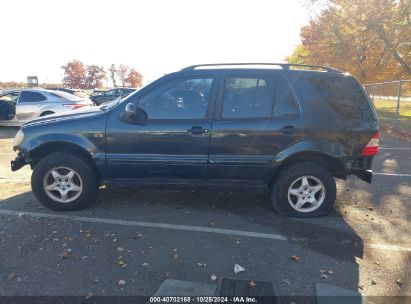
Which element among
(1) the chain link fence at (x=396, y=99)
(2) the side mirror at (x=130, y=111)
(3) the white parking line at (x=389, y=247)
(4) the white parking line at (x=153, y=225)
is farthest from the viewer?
(1) the chain link fence at (x=396, y=99)

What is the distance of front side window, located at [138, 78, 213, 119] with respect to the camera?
14.3 feet

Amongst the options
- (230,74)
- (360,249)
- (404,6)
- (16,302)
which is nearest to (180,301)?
(16,302)

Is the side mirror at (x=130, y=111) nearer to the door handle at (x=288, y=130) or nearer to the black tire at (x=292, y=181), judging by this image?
the door handle at (x=288, y=130)

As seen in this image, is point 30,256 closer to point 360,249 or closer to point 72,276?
point 72,276

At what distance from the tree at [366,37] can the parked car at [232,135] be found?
14013 mm

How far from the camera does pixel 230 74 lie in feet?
14.4

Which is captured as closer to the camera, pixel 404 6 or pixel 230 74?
pixel 230 74

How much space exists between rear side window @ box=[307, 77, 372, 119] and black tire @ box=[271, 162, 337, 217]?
2.56ft

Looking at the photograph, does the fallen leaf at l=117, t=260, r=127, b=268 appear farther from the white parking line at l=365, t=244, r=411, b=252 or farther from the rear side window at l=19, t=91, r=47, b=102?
the rear side window at l=19, t=91, r=47, b=102

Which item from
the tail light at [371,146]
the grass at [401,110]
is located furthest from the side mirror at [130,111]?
the grass at [401,110]

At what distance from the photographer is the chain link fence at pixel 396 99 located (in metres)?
13.6

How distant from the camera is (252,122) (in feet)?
14.2

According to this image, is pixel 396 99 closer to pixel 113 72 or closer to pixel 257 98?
pixel 257 98

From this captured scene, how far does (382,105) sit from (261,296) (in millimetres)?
17190
